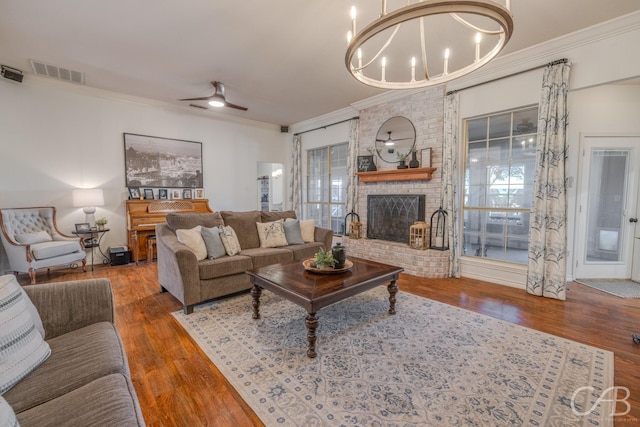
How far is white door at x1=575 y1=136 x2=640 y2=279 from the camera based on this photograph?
12.5 ft

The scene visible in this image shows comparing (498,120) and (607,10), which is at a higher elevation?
(607,10)

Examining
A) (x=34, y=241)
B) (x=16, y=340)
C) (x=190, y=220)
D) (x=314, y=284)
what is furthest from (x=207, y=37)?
(x=34, y=241)

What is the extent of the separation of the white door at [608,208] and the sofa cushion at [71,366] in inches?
209

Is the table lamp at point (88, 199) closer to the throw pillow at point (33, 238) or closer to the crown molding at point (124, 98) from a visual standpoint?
the throw pillow at point (33, 238)

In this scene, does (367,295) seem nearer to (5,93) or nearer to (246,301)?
(246,301)

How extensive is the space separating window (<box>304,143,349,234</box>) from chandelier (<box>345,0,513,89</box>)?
2.32m

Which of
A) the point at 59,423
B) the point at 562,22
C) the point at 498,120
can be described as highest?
the point at 562,22

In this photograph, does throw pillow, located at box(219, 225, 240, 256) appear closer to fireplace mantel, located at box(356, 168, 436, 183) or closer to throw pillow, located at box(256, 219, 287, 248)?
throw pillow, located at box(256, 219, 287, 248)

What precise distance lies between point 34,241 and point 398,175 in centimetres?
548

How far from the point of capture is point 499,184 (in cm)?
384

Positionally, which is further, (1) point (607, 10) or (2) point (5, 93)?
(2) point (5, 93)

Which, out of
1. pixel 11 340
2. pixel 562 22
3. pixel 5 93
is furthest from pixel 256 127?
pixel 11 340

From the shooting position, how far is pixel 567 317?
8.79 feet

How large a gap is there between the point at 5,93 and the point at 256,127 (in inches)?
158
